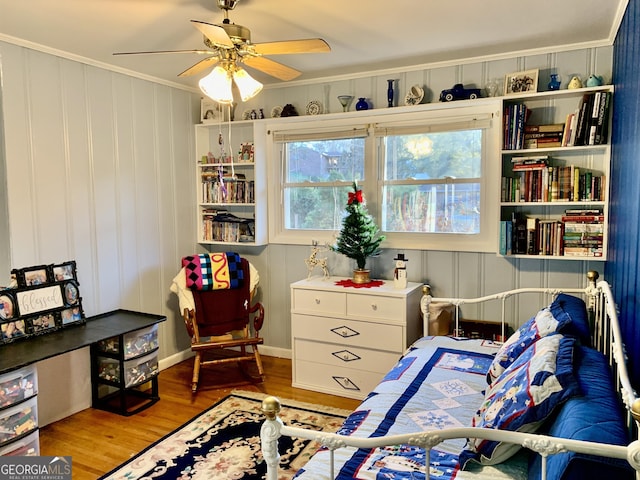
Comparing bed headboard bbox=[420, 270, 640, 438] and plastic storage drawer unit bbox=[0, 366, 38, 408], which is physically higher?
bed headboard bbox=[420, 270, 640, 438]

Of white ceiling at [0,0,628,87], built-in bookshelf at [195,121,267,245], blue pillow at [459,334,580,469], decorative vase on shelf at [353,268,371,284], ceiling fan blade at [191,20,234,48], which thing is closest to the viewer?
blue pillow at [459,334,580,469]

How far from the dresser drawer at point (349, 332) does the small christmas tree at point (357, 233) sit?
52cm

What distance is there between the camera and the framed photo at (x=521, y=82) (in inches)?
125

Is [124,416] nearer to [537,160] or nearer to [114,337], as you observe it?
[114,337]

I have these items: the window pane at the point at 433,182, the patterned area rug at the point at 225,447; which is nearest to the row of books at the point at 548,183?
the window pane at the point at 433,182

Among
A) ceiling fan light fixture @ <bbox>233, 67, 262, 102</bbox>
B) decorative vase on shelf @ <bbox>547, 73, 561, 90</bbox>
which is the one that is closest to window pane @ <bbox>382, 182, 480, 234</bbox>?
decorative vase on shelf @ <bbox>547, 73, 561, 90</bbox>

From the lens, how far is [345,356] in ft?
11.6

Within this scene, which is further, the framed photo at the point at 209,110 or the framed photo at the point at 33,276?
the framed photo at the point at 209,110

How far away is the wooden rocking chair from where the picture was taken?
366 centimetres

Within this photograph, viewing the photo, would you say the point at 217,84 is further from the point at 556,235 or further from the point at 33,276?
the point at 556,235

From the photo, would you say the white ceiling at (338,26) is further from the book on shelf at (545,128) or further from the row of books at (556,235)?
the row of books at (556,235)

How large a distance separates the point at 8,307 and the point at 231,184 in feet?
6.53

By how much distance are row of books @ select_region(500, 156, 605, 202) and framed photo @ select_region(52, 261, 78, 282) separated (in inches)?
116

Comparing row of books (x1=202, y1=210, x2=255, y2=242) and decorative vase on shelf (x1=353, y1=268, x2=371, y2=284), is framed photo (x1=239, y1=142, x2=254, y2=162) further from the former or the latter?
decorative vase on shelf (x1=353, y1=268, x2=371, y2=284)
